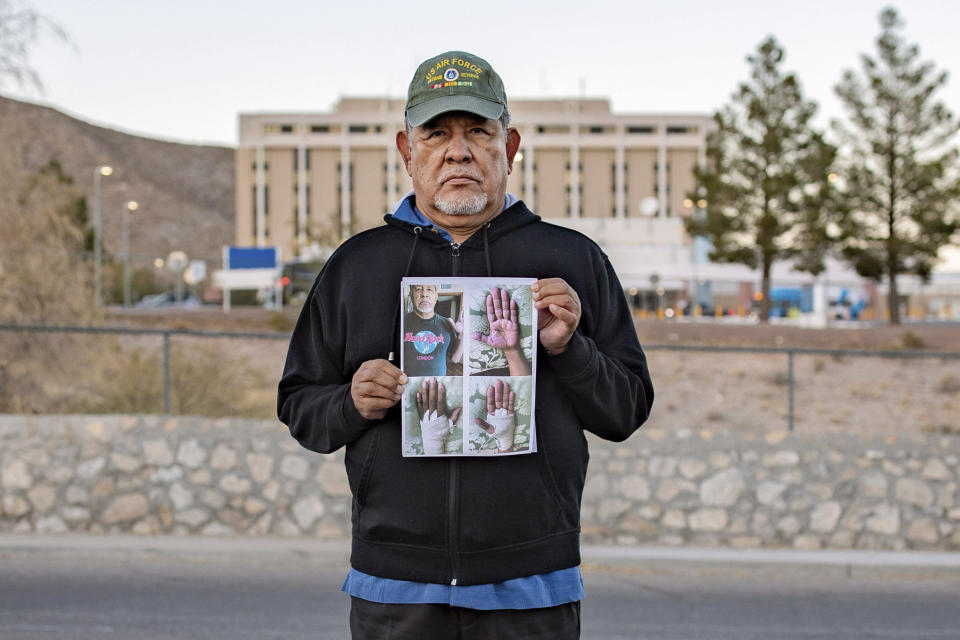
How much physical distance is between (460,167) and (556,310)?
484 mm

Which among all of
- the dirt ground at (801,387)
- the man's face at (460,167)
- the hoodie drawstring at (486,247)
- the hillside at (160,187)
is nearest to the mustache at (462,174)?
the man's face at (460,167)

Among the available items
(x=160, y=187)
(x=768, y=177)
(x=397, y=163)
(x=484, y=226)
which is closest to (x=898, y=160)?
(x=768, y=177)

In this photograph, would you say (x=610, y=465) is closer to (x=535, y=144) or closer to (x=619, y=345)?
(x=619, y=345)

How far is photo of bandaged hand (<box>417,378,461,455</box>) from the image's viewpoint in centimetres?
253

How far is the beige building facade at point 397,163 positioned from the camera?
11356 cm

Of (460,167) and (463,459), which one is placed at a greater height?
(460,167)

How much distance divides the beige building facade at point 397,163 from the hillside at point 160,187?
10.1 meters

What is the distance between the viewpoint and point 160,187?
16475 cm

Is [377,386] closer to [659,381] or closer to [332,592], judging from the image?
[332,592]

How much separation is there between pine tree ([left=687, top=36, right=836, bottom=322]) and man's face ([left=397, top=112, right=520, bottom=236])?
44.5 metres

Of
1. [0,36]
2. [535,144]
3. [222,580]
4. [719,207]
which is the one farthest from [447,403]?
[535,144]

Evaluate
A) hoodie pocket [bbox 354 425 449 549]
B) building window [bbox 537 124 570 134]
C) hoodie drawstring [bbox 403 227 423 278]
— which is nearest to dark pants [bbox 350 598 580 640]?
hoodie pocket [bbox 354 425 449 549]

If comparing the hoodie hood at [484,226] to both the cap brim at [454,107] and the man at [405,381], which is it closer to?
the man at [405,381]

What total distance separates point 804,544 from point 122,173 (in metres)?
150
